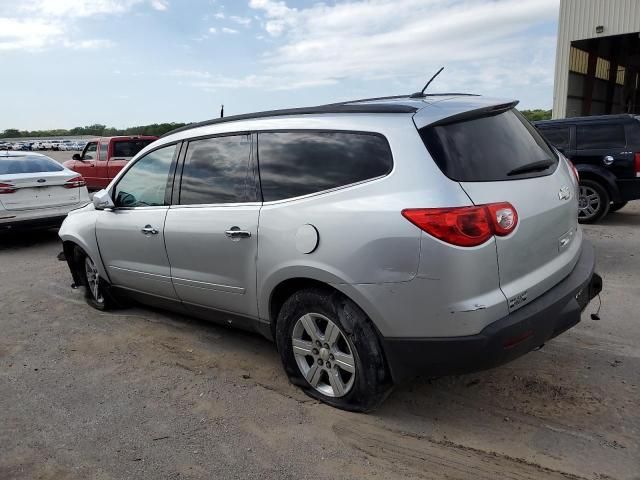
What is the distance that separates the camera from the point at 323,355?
10.6 feet

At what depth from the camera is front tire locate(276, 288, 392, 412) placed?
2973mm

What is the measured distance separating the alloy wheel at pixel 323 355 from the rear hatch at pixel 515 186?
971mm

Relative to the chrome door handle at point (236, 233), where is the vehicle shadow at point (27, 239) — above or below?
below

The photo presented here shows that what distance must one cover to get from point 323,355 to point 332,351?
0.10m

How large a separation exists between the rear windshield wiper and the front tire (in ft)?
3.74

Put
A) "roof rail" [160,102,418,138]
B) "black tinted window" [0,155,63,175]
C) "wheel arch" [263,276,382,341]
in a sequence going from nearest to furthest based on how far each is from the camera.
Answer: "wheel arch" [263,276,382,341] < "roof rail" [160,102,418,138] < "black tinted window" [0,155,63,175]

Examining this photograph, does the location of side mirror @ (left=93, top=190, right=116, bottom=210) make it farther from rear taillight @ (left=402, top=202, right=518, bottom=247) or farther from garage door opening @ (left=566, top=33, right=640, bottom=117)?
garage door opening @ (left=566, top=33, right=640, bottom=117)

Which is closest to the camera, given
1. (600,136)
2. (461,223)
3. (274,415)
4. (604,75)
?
(461,223)

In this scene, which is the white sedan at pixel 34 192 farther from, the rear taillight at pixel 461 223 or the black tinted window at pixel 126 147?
the rear taillight at pixel 461 223

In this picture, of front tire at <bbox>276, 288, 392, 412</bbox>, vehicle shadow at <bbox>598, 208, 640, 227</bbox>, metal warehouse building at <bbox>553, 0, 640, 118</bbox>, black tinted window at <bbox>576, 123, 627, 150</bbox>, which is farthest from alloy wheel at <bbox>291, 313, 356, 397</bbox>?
metal warehouse building at <bbox>553, 0, 640, 118</bbox>

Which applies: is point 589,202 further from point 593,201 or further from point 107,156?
point 107,156

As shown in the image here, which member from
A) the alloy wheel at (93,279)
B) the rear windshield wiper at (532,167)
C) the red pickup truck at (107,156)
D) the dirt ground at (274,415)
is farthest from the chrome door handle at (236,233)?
the red pickup truck at (107,156)

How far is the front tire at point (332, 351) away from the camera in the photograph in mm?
2973

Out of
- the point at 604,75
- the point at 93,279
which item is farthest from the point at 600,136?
the point at 604,75
